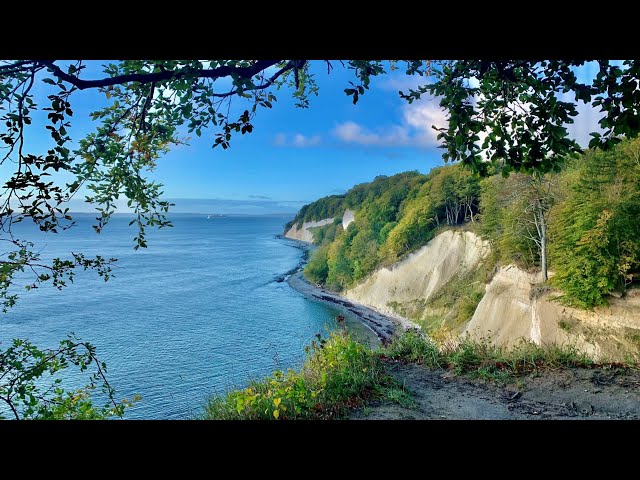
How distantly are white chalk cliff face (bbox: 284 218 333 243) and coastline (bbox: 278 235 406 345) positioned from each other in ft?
70.0

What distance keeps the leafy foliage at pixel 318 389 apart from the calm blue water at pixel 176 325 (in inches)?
177

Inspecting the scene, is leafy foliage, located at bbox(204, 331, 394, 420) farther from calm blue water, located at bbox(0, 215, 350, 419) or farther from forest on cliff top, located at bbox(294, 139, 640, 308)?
forest on cliff top, located at bbox(294, 139, 640, 308)

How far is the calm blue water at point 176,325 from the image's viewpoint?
15.3 meters

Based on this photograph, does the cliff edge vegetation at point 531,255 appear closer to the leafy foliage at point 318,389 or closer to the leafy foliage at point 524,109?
the leafy foliage at point 318,389

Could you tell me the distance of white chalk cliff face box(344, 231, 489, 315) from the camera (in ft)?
81.4

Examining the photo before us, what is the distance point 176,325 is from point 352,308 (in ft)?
38.1

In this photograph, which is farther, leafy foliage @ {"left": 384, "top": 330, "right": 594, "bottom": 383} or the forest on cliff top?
the forest on cliff top

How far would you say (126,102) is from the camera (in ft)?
8.93

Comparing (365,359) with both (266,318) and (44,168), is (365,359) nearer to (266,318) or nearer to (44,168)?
(44,168)

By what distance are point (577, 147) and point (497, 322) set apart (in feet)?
51.3

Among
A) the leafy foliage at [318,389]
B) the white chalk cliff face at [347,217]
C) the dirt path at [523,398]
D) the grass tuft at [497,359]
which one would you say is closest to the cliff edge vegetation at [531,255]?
the grass tuft at [497,359]

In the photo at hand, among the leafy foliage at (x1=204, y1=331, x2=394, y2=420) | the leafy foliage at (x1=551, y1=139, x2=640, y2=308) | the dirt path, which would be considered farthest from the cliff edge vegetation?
the leafy foliage at (x1=204, y1=331, x2=394, y2=420)
